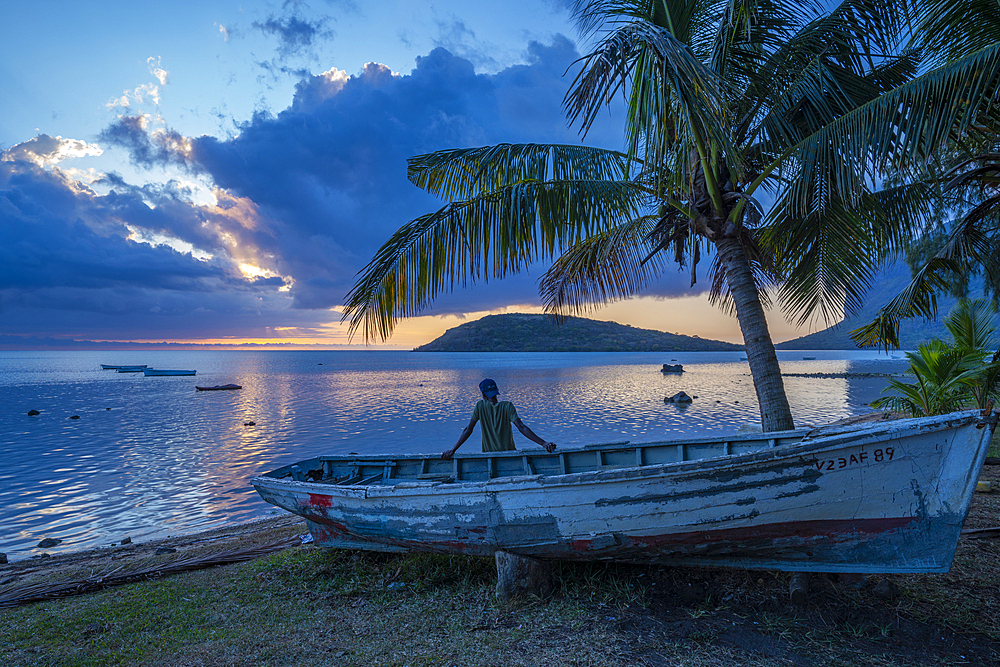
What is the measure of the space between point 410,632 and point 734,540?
316cm

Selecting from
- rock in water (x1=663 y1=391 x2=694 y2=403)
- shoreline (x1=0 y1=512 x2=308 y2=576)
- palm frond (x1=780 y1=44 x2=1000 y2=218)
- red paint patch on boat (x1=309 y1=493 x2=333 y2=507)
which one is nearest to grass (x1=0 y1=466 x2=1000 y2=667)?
red paint patch on boat (x1=309 y1=493 x2=333 y2=507)

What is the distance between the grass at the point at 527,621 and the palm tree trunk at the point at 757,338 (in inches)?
Answer: 90.4

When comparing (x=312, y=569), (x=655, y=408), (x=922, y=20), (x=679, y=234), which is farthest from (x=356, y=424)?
(x=922, y=20)

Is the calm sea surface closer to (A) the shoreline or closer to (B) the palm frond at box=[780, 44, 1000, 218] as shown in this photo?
(A) the shoreline

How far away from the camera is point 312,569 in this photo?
625 centimetres

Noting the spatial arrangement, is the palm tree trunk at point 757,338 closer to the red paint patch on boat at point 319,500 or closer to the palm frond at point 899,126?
the palm frond at point 899,126

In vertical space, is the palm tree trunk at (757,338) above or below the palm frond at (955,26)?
below

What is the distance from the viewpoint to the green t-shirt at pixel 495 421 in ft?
20.9

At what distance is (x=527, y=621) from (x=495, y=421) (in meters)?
2.52

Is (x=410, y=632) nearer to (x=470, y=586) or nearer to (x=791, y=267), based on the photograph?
(x=470, y=586)

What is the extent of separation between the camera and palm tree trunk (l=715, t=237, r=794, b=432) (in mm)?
6633

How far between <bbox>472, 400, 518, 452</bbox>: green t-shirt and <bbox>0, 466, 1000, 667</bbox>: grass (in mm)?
1620

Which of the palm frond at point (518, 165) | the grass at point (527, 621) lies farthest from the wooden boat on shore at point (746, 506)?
the palm frond at point (518, 165)

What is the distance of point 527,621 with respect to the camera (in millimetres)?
4500
